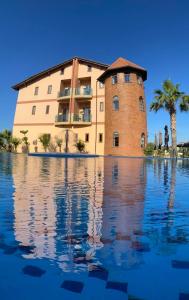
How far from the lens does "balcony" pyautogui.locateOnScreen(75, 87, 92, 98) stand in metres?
32.9

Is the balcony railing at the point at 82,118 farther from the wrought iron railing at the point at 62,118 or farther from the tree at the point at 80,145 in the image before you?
the tree at the point at 80,145

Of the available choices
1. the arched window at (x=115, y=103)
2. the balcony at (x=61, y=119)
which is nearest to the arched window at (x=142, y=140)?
the arched window at (x=115, y=103)

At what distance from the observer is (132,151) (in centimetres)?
2970

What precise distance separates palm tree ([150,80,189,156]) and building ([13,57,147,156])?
211 centimetres

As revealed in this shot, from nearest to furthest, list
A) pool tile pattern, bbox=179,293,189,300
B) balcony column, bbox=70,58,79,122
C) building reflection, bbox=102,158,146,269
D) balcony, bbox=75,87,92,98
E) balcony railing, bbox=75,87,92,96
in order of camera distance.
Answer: pool tile pattern, bbox=179,293,189,300, building reflection, bbox=102,158,146,269, balcony, bbox=75,87,92,98, balcony railing, bbox=75,87,92,96, balcony column, bbox=70,58,79,122

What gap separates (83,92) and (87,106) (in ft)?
7.06

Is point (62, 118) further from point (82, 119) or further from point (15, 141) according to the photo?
point (15, 141)

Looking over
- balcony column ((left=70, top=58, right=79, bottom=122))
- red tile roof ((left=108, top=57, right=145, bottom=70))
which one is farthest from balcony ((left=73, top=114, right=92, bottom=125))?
red tile roof ((left=108, top=57, right=145, bottom=70))

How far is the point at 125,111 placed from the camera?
2953 cm

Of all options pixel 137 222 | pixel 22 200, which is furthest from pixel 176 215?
pixel 22 200

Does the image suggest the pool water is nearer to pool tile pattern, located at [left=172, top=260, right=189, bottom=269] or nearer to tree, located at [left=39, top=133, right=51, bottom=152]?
pool tile pattern, located at [left=172, top=260, right=189, bottom=269]

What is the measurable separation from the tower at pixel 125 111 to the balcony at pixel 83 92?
Answer: 2700 millimetres

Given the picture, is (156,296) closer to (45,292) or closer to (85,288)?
(85,288)

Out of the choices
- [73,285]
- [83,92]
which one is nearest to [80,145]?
[83,92]
